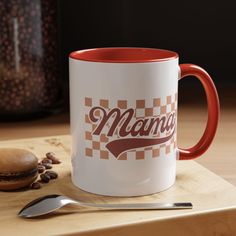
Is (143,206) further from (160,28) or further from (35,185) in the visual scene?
(160,28)

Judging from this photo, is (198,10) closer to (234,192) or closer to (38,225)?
(234,192)

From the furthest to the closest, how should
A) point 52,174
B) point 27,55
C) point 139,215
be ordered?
point 27,55 < point 52,174 < point 139,215

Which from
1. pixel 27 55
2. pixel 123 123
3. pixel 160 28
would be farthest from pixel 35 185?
pixel 160 28

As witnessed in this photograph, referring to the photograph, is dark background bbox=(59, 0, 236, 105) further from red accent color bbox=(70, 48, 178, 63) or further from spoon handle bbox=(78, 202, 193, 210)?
spoon handle bbox=(78, 202, 193, 210)

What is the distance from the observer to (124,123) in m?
0.55

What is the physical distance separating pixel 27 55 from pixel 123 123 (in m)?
0.37

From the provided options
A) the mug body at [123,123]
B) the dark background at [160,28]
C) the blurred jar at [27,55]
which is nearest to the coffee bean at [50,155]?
the mug body at [123,123]

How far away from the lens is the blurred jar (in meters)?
0.86

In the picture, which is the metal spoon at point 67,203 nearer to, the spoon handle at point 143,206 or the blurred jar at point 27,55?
the spoon handle at point 143,206

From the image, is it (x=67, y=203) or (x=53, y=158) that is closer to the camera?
(x=67, y=203)

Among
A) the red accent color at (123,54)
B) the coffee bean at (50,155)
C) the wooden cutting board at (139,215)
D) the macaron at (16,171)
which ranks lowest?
the wooden cutting board at (139,215)

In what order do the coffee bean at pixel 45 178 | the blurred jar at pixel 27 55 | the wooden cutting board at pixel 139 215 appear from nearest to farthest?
the wooden cutting board at pixel 139 215 → the coffee bean at pixel 45 178 → the blurred jar at pixel 27 55

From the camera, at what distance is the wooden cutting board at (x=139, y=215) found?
0.51 meters

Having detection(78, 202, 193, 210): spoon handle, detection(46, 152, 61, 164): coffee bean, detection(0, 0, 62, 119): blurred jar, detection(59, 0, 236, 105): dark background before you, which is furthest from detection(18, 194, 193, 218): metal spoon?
detection(59, 0, 236, 105): dark background
